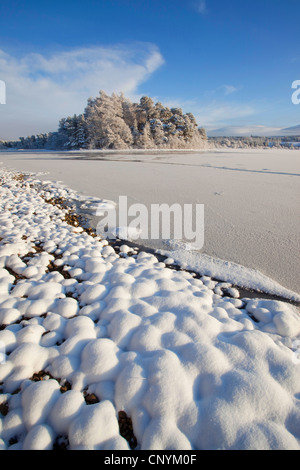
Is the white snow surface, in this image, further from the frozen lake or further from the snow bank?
the frozen lake

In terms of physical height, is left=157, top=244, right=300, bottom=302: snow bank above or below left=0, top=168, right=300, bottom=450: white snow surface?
A: above

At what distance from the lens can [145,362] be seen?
3.31 ft

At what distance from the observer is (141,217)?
3.03 m

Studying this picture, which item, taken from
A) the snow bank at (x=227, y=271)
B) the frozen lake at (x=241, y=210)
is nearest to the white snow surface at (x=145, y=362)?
the snow bank at (x=227, y=271)

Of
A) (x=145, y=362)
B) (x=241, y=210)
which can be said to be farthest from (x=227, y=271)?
(x=241, y=210)

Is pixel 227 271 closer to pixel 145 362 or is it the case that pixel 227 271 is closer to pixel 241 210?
pixel 145 362

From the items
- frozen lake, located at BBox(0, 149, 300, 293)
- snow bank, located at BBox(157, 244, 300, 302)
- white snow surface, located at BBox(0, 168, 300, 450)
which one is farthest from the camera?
frozen lake, located at BBox(0, 149, 300, 293)

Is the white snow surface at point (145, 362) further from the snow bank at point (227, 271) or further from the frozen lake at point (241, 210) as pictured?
the frozen lake at point (241, 210)

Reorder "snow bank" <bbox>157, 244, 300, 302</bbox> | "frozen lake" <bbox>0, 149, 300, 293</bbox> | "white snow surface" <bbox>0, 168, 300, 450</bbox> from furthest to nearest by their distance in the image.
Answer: "frozen lake" <bbox>0, 149, 300, 293</bbox> → "snow bank" <bbox>157, 244, 300, 302</bbox> → "white snow surface" <bbox>0, 168, 300, 450</bbox>

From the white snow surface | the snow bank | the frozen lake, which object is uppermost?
the frozen lake

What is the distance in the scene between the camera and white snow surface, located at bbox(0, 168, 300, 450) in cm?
79

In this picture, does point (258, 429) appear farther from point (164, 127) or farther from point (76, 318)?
point (164, 127)

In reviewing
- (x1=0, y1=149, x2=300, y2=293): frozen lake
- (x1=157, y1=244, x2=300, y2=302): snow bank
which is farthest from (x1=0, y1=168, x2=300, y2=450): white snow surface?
(x1=0, y1=149, x2=300, y2=293): frozen lake
